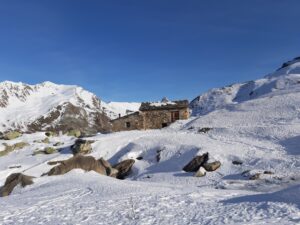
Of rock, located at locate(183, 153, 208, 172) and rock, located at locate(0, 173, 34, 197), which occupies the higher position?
rock, located at locate(183, 153, 208, 172)

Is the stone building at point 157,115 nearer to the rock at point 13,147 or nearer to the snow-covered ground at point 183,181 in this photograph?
the snow-covered ground at point 183,181

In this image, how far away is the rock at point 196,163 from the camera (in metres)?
31.1

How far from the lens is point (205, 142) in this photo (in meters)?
36.7

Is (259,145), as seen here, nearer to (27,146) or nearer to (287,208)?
(287,208)

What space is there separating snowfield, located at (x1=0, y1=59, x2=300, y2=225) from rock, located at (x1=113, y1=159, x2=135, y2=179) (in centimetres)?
46

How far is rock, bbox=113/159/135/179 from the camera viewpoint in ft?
115

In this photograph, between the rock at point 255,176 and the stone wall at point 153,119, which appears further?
the stone wall at point 153,119

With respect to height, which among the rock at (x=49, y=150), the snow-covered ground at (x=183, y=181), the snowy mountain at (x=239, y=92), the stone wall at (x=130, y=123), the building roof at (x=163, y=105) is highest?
the snowy mountain at (x=239, y=92)

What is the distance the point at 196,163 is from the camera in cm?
3138

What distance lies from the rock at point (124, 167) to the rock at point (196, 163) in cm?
601

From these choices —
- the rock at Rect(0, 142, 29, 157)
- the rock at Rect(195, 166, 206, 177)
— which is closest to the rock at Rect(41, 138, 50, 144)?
the rock at Rect(0, 142, 29, 157)

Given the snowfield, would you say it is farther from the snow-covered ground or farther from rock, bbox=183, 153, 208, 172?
rock, bbox=183, 153, 208, 172

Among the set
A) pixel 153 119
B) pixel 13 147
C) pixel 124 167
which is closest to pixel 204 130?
pixel 124 167

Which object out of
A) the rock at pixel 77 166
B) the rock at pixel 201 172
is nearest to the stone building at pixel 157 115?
the rock at pixel 77 166
